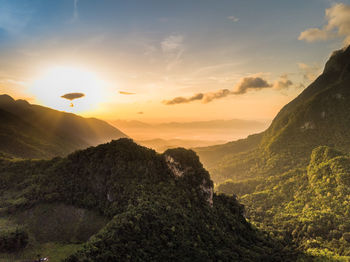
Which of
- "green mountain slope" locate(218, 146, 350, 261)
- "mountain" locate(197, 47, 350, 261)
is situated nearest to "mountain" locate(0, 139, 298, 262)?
"green mountain slope" locate(218, 146, 350, 261)

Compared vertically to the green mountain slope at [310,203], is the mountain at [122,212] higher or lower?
higher

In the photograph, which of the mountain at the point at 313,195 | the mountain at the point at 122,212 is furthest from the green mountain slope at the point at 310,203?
the mountain at the point at 122,212

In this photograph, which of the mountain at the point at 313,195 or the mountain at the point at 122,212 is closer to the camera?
the mountain at the point at 122,212

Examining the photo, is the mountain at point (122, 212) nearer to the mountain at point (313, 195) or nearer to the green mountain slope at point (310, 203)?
the green mountain slope at point (310, 203)

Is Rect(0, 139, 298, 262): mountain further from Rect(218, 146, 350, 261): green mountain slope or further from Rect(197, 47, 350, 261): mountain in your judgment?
Rect(197, 47, 350, 261): mountain

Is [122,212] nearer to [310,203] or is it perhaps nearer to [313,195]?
[310,203]

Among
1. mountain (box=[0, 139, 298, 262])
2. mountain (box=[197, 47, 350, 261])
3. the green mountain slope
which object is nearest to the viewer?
mountain (box=[0, 139, 298, 262])

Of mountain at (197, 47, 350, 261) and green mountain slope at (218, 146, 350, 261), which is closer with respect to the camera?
green mountain slope at (218, 146, 350, 261)

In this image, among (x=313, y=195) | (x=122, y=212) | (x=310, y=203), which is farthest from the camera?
(x=313, y=195)

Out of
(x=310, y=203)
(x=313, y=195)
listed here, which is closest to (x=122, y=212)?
(x=310, y=203)
